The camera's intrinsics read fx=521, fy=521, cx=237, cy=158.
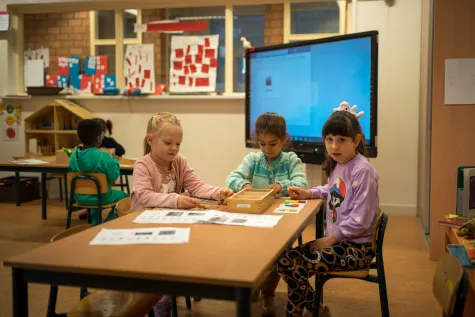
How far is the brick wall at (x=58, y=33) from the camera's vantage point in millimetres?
7027

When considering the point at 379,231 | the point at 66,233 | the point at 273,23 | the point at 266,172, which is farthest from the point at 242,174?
the point at 273,23

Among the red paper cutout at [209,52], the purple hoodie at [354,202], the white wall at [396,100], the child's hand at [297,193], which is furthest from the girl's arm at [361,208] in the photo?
the red paper cutout at [209,52]

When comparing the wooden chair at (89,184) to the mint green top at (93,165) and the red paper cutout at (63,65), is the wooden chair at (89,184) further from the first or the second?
the red paper cutout at (63,65)

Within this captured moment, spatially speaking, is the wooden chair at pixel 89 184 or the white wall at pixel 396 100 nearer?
the wooden chair at pixel 89 184

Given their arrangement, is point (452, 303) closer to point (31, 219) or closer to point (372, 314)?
point (372, 314)

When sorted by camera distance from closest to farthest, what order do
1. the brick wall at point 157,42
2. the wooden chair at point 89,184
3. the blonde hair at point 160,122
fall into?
1. the blonde hair at point 160,122
2. the wooden chair at point 89,184
3. the brick wall at point 157,42

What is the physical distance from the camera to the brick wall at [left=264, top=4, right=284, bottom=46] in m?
→ 6.67

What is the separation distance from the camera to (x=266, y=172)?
2889mm

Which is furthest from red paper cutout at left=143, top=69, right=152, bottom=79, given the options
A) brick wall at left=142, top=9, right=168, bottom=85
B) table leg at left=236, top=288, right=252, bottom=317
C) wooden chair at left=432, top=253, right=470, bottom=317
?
table leg at left=236, top=288, right=252, bottom=317

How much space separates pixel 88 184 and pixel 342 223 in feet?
7.90

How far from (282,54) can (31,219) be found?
302cm

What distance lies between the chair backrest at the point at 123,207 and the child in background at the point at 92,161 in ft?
4.84

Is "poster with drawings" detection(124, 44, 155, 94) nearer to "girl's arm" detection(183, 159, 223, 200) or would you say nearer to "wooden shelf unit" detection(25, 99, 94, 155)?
"wooden shelf unit" detection(25, 99, 94, 155)

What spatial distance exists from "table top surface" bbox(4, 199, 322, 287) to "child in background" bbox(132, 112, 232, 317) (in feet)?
1.69
